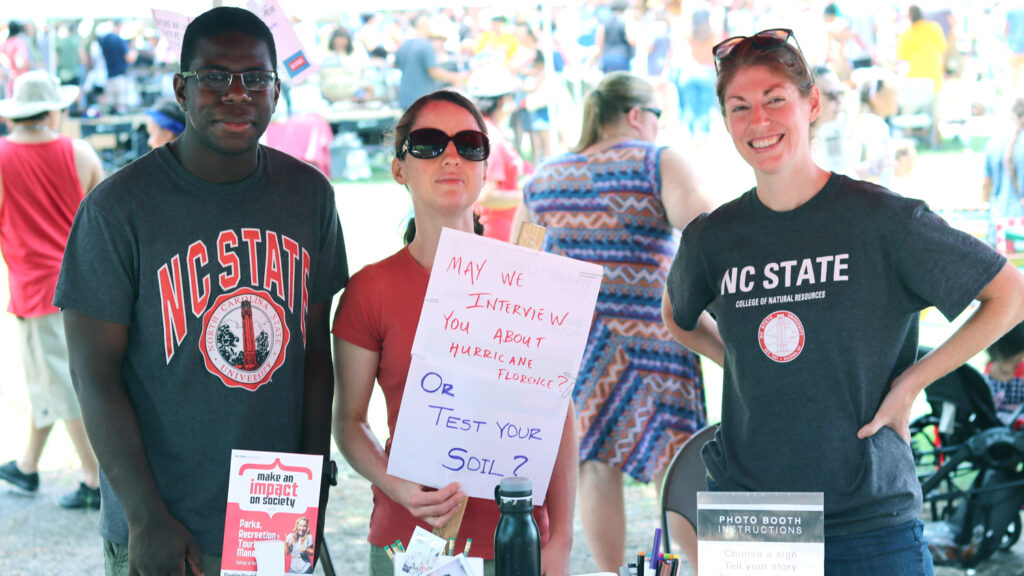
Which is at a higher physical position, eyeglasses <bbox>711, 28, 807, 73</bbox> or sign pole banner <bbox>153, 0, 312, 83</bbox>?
sign pole banner <bbox>153, 0, 312, 83</bbox>

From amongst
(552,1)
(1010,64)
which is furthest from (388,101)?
(1010,64)

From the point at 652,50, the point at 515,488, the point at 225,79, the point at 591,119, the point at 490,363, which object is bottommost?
the point at 515,488

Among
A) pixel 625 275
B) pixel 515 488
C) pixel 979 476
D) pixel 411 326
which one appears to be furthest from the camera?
pixel 979 476

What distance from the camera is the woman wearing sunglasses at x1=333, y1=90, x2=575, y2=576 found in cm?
199

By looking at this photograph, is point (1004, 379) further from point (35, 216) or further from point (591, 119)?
point (35, 216)

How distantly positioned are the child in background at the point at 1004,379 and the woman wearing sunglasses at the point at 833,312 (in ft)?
7.24

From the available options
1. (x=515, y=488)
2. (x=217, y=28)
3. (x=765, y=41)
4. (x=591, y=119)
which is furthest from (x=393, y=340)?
(x=591, y=119)

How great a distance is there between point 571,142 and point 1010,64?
5.02 metres

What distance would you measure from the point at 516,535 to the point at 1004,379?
Answer: 10.3 feet

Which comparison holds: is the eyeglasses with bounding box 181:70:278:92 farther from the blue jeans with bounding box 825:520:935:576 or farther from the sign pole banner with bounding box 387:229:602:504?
the blue jeans with bounding box 825:520:935:576

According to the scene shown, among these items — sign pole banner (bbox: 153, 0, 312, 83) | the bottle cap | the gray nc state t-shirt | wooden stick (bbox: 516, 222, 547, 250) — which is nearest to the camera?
the bottle cap

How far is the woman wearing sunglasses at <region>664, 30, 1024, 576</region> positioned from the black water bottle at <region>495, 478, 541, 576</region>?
1.87 ft

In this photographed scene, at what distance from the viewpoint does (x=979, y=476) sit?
160 inches

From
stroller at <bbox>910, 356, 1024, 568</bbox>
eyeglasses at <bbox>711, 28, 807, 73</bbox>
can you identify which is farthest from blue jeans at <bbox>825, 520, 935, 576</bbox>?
stroller at <bbox>910, 356, 1024, 568</bbox>
